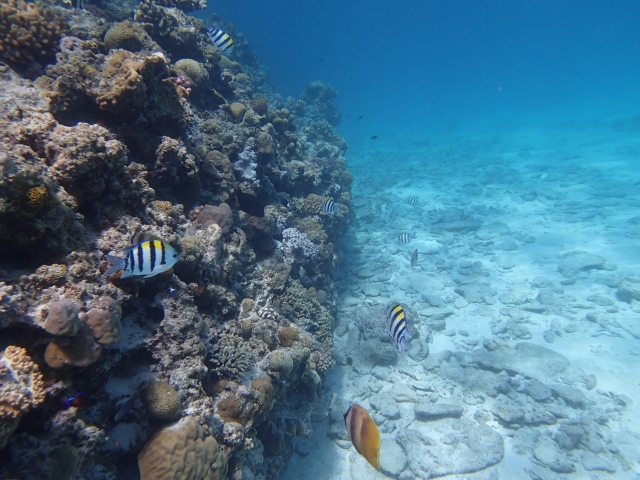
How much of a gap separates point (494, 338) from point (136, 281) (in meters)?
9.50

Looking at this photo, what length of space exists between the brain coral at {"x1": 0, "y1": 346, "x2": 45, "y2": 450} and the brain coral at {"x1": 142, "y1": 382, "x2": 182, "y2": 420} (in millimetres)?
937

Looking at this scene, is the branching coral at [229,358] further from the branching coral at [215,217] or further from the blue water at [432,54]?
the blue water at [432,54]

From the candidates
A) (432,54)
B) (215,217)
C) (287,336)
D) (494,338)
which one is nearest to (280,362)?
(287,336)

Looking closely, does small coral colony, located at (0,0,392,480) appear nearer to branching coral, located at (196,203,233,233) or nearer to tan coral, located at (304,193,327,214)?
branching coral, located at (196,203,233,233)

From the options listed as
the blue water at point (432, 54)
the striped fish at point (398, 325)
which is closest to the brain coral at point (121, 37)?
the striped fish at point (398, 325)

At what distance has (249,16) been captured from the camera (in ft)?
299

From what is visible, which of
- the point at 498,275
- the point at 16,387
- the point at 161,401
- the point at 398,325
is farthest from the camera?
the point at 498,275

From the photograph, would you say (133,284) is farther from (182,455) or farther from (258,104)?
(258,104)

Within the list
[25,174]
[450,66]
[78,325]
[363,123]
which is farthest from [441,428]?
[450,66]

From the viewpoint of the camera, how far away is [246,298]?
5480 mm

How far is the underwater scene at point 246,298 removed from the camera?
2.51 meters

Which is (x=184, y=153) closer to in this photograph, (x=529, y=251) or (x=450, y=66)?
(x=529, y=251)

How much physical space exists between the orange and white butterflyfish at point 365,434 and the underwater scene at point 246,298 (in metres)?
0.02

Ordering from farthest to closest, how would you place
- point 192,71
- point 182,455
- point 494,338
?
point 494,338 → point 192,71 → point 182,455
